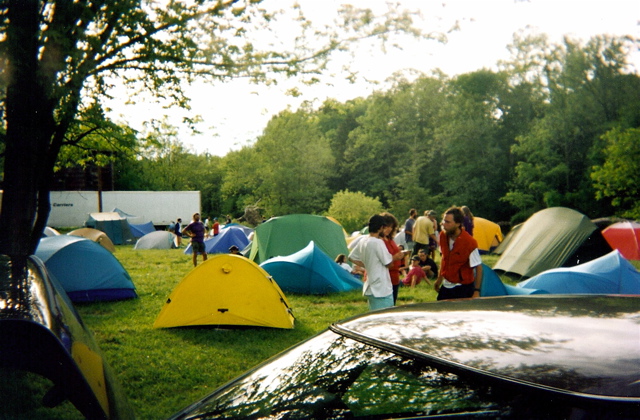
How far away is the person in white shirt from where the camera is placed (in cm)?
616

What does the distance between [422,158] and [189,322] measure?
45.0 metres

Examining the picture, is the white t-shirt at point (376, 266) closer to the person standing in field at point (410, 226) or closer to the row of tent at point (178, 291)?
the row of tent at point (178, 291)

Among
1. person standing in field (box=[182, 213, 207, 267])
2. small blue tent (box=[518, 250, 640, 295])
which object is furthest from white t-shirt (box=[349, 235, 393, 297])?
person standing in field (box=[182, 213, 207, 267])

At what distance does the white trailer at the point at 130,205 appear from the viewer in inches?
1358

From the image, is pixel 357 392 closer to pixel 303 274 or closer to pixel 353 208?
pixel 303 274

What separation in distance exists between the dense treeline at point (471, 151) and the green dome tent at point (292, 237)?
47.1ft

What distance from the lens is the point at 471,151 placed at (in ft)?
155

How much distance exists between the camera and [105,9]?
5.20 meters

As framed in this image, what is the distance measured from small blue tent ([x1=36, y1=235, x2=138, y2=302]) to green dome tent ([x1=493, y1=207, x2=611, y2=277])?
8.92 metres

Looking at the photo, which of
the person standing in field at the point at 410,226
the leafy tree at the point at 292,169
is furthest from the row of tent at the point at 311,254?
the leafy tree at the point at 292,169

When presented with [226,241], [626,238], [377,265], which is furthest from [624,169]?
[377,265]

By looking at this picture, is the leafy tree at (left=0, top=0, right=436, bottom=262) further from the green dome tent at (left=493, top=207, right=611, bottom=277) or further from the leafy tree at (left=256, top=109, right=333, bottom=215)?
the leafy tree at (left=256, top=109, right=333, bottom=215)

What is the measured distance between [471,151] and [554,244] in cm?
3536

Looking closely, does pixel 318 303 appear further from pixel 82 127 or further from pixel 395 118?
pixel 395 118
